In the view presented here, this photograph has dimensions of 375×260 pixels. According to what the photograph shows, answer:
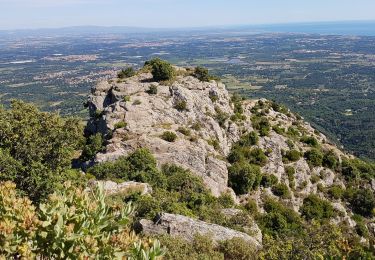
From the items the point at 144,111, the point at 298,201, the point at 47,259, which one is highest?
the point at 47,259

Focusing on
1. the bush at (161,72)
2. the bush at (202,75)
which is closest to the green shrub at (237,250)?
the bush at (161,72)

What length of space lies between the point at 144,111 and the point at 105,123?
4.30 metres

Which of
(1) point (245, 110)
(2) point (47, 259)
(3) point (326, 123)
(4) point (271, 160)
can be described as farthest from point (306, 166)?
(3) point (326, 123)

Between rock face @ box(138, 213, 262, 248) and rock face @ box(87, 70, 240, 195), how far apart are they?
546 inches

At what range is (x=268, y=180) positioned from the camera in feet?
143

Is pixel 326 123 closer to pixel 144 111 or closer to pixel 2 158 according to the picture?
pixel 144 111

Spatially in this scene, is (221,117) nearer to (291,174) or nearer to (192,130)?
(192,130)

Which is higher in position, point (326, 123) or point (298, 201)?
point (298, 201)

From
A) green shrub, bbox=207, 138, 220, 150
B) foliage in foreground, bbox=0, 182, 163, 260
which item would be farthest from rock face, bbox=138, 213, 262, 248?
green shrub, bbox=207, 138, 220, 150

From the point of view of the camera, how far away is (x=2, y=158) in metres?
24.1

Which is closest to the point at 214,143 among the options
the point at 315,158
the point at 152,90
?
the point at 152,90

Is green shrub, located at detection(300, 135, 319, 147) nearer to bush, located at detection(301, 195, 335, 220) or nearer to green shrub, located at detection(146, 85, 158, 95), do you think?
bush, located at detection(301, 195, 335, 220)

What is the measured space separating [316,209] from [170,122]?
58.0ft

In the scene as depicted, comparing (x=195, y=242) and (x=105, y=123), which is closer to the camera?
(x=195, y=242)
